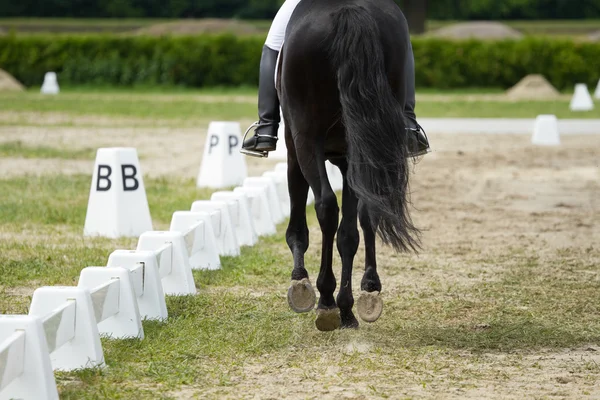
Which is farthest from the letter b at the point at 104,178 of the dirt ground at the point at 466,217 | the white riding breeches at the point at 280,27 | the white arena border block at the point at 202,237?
the white riding breeches at the point at 280,27

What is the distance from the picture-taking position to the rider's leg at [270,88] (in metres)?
6.18

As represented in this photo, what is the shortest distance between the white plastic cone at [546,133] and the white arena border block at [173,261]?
13013 millimetres

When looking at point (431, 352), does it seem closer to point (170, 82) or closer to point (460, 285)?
point (460, 285)

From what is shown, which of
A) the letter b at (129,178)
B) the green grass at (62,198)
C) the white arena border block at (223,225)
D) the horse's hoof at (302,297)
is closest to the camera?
the horse's hoof at (302,297)

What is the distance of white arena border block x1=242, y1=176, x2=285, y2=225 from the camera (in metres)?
9.71

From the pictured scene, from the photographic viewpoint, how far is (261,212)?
31.0 ft

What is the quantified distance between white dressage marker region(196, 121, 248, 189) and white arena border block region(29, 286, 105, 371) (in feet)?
25.0

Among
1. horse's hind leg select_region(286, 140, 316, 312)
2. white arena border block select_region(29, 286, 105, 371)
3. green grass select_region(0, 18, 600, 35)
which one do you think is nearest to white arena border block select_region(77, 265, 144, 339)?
white arena border block select_region(29, 286, 105, 371)

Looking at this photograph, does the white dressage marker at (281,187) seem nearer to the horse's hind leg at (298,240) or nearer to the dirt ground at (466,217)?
the dirt ground at (466,217)

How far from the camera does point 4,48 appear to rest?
38562 mm

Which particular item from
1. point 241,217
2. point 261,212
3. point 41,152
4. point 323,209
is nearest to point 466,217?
point 261,212

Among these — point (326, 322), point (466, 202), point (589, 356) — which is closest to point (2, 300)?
point (326, 322)

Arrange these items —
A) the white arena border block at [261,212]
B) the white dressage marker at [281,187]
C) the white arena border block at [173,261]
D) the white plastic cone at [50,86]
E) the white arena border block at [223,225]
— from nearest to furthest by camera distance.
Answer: the white arena border block at [173,261], the white arena border block at [223,225], the white arena border block at [261,212], the white dressage marker at [281,187], the white plastic cone at [50,86]

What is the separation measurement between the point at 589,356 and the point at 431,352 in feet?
2.57
